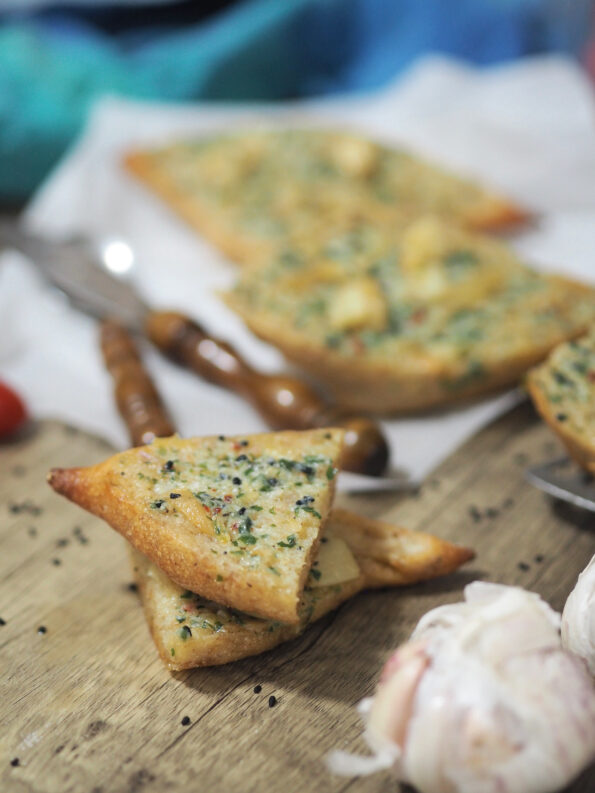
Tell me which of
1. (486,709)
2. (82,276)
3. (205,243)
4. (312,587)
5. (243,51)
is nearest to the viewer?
(486,709)

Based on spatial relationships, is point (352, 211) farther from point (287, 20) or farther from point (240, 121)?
point (287, 20)

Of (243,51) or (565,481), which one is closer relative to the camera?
(565,481)

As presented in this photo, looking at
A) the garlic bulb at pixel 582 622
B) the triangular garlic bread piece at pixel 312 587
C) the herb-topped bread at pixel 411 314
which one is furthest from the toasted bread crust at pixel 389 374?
the garlic bulb at pixel 582 622

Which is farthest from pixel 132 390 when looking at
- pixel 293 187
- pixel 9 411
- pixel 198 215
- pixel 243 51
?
pixel 243 51

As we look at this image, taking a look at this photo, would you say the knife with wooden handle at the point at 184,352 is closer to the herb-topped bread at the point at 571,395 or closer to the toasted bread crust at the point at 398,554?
the toasted bread crust at the point at 398,554

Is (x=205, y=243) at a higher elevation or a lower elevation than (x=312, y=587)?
lower

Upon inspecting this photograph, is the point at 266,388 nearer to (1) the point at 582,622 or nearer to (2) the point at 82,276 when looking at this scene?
(2) the point at 82,276

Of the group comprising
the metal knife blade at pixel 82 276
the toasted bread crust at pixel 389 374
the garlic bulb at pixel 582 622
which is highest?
the metal knife blade at pixel 82 276

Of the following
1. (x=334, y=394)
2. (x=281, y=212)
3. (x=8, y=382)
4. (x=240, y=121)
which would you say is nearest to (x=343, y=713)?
(x=334, y=394)
